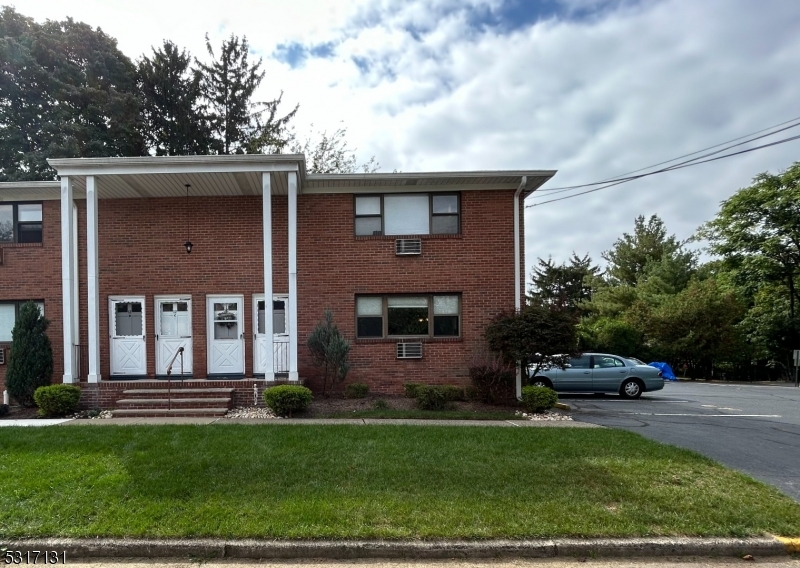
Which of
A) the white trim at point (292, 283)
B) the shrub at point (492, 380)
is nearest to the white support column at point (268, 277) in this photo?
the white trim at point (292, 283)

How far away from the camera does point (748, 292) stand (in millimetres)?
27203

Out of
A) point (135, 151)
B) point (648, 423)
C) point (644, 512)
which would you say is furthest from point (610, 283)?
point (644, 512)

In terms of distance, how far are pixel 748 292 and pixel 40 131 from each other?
1474 inches

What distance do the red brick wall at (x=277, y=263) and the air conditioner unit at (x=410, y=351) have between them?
7.2 inches

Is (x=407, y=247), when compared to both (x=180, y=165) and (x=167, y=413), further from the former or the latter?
(x=167, y=413)

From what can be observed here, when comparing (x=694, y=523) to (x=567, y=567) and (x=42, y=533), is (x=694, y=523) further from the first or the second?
(x=42, y=533)

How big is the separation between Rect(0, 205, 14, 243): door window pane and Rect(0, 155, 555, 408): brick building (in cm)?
3

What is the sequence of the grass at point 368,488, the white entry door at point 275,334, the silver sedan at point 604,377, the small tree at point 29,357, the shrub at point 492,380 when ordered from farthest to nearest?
1. the silver sedan at point 604,377
2. the white entry door at point 275,334
3. the shrub at point 492,380
4. the small tree at point 29,357
5. the grass at point 368,488

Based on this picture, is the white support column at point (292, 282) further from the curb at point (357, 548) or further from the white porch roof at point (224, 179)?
the curb at point (357, 548)

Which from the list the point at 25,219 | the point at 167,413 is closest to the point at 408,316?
the point at 167,413

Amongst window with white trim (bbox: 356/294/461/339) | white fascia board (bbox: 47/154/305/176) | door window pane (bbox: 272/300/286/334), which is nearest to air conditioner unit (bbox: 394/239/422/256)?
window with white trim (bbox: 356/294/461/339)

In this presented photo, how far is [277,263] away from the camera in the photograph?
37.7 ft

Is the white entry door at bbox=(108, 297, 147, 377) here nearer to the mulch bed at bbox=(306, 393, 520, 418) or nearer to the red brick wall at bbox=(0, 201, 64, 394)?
the red brick wall at bbox=(0, 201, 64, 394)

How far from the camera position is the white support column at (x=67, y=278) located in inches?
398
